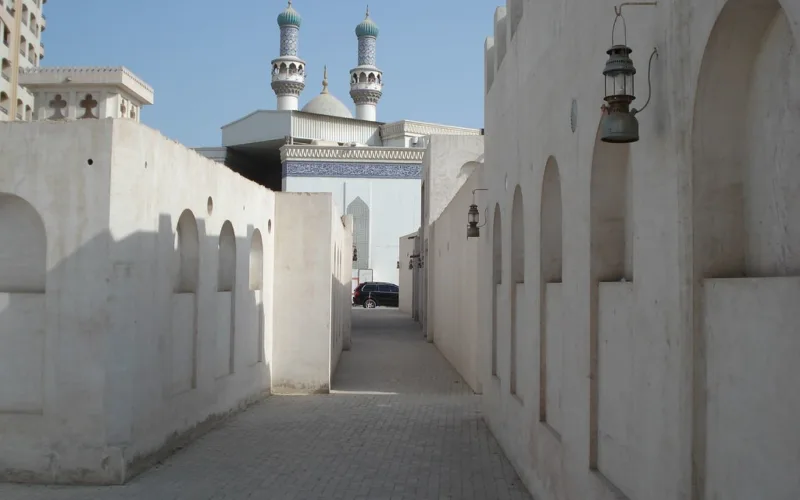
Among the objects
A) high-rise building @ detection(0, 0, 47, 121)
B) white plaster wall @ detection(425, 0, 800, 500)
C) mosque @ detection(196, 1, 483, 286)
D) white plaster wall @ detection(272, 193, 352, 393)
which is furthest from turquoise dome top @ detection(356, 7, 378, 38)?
white plaster wall @ detection(425, 0, 800, 500)

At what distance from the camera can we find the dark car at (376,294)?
131ft

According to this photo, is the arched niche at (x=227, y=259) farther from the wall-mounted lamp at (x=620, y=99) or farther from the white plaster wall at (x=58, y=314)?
the wall-mounted lamp at (x=620, y=99)

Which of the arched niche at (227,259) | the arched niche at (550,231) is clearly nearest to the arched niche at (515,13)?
the arched niche at (550,231)

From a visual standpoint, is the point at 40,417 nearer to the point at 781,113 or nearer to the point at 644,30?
the point at 644,30

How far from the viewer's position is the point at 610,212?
531 centimetres

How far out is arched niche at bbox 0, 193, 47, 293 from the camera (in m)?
7.67

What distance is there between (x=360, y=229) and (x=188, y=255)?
31295mm

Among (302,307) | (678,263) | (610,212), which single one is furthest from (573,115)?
(302,307)

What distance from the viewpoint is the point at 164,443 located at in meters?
8.34

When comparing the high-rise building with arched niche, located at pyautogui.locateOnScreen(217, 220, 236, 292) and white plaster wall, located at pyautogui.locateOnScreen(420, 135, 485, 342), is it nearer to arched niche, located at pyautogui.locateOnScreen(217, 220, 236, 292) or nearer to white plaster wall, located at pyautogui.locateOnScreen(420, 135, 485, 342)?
white plaster wall, located at pyautogui.locateOnScreen(420, 135, 485, 342)

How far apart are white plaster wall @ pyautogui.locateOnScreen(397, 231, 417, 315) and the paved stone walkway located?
20.7 metres

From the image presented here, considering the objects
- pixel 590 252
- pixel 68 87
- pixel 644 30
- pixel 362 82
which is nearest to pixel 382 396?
pixel 68 87

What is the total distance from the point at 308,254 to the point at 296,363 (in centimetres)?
180

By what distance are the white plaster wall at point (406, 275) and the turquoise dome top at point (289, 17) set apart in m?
20.2
